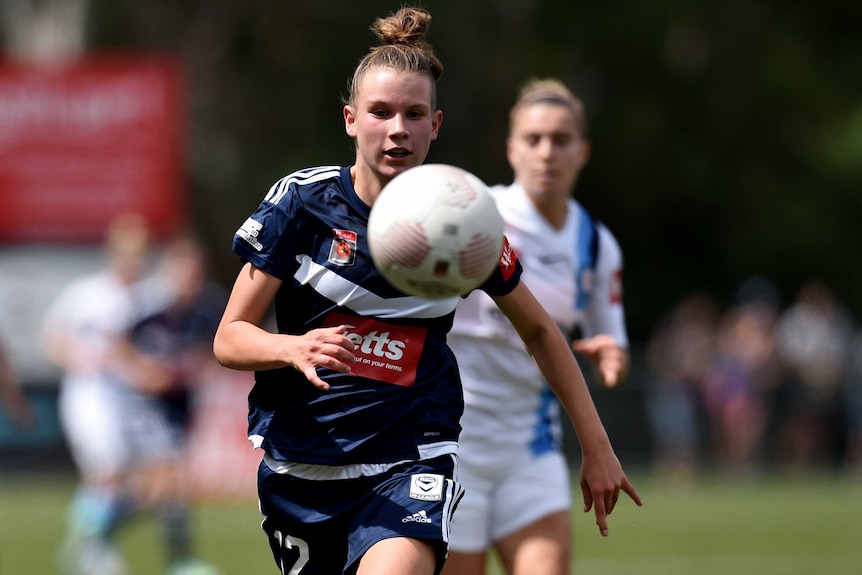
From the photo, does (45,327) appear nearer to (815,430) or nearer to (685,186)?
(815,430)

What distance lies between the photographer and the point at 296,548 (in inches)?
187

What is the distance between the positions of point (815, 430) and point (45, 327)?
9.72 metres

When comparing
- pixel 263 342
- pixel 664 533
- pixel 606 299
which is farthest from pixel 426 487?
pixel 664 533

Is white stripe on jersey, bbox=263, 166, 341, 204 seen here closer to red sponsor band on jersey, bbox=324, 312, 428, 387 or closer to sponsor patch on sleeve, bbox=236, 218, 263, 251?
sponsor patch on sleeve, bbox=236, 218, 263, 251

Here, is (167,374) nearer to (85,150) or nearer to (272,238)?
(272,238)

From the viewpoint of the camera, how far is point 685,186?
1166 inches

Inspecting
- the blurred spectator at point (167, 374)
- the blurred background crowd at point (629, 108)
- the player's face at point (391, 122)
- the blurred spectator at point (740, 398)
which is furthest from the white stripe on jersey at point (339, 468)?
the blurred background crowd at point (629, 108)

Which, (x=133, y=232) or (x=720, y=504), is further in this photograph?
(x=720, y=504)

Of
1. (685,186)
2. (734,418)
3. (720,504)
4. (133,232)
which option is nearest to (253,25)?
(685,186)

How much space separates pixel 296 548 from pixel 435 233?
1.24 metres

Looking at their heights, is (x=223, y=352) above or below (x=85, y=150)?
below

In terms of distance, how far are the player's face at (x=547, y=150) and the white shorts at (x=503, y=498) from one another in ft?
3.68

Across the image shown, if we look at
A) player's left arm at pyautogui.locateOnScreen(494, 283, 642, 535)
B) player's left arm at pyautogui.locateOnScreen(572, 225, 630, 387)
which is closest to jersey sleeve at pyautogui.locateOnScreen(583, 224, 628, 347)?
player's left arm at pyautogui.locateOnScreen(572, 225, 630, 387)

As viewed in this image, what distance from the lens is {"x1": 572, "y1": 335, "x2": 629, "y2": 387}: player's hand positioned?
604cm
